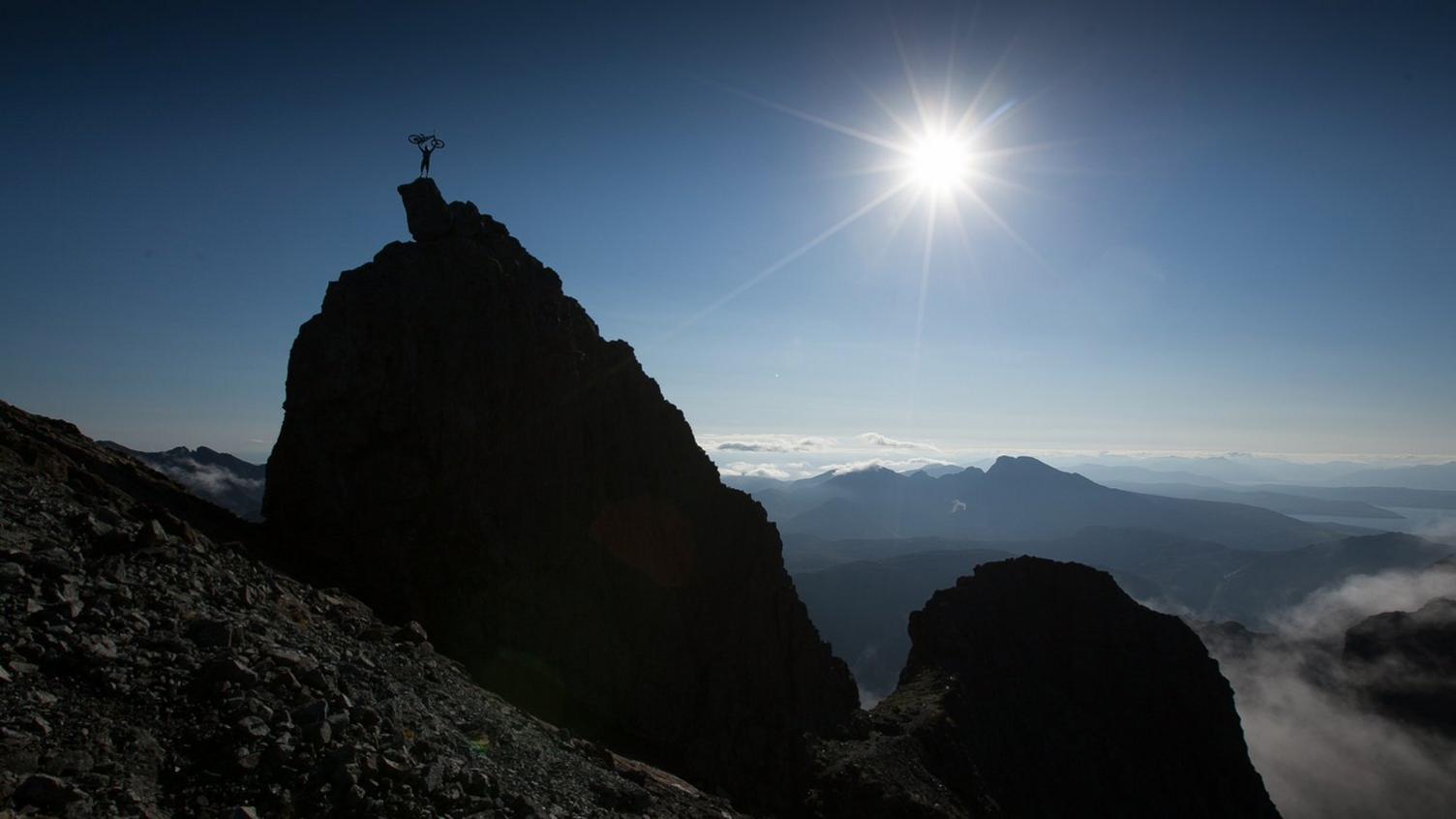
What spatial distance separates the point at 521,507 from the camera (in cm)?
5028

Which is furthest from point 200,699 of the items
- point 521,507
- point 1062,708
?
point 1062,708

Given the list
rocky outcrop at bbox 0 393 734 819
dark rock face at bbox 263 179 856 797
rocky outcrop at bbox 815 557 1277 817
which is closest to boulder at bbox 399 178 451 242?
dark rock face at bbox 263 179 856 797

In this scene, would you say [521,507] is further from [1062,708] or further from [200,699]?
[1062,708]

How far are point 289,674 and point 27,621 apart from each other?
577cm

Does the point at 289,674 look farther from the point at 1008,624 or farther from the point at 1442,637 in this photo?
the point at 1442,637

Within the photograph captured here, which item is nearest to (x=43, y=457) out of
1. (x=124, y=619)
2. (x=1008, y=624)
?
(x=124, y=619)

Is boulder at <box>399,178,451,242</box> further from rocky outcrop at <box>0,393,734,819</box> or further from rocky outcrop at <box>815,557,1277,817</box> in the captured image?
rocky outcrop at <box>815,557,1277,817</box>

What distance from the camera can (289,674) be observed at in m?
18.7

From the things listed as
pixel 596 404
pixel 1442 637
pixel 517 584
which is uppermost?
pixel 596 404

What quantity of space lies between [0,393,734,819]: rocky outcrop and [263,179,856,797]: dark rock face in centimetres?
1609

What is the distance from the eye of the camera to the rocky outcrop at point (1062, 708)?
72.6 meters

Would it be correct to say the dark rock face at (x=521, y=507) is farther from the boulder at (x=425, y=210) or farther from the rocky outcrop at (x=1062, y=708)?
the rocky outcrop at (x=1062, y=708)

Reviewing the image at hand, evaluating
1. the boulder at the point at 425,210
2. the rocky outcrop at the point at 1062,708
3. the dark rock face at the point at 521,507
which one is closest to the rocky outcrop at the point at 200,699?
the dark rock face at the point at 521,507

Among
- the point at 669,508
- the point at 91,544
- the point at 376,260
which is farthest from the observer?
the point at 669,508
